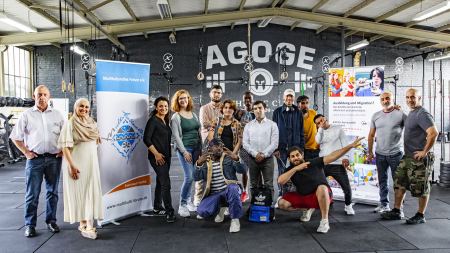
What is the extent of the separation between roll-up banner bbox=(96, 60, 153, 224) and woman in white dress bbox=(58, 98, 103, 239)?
32cm

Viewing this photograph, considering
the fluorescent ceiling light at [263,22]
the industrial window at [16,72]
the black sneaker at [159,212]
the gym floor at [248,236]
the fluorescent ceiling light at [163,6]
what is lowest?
the gym floor at [248,236]

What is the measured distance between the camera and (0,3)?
7.62 metres

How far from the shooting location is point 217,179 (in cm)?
361

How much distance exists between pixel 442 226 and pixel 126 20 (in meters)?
9.38

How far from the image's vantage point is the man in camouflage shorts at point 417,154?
3.45 metres

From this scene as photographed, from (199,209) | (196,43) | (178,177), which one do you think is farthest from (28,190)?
(196,43)

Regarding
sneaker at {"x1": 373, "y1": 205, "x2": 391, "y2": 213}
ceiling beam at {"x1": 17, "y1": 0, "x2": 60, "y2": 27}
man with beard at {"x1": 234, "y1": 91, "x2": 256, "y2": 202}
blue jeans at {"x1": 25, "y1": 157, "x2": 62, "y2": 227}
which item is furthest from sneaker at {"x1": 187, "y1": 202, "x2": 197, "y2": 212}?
ceiling beam at {"x1": 17, "y1": 0, "x2": 60, "y2": 27}

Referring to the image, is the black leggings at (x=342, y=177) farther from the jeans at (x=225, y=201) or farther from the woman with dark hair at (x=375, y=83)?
the jeans at (x=225, y=201)

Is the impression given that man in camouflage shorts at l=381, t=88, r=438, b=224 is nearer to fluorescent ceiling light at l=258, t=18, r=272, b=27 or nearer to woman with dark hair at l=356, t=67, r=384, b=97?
woman with dark hair at l=356, t=67, r=384, b=97

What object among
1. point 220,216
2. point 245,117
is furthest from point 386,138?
point 220,216

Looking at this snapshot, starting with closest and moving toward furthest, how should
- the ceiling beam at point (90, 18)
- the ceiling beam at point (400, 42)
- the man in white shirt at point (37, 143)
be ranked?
the man in white shirt at point (37, 143)
the ceiling beam at point (90, 18)
the ceiling beam at point (400, 42)

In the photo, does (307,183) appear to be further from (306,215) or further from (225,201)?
(225,201)

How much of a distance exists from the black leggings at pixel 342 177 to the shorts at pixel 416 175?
0.62 metres

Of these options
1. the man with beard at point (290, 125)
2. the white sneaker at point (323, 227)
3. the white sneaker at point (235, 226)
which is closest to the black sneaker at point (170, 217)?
the white sneaker at point (235, 226)
